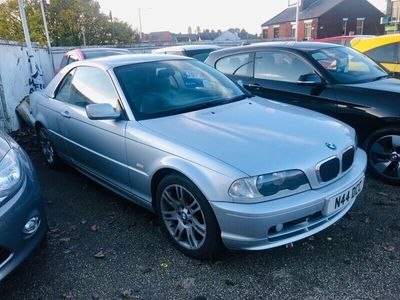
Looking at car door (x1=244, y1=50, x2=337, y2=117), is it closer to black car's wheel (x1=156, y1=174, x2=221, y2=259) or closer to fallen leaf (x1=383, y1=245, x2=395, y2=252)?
fallen leaf (x1=383, y1=245, x2=395, y2=252)

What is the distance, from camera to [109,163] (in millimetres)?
3582

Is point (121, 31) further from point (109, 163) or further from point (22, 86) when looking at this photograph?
point (109, 163)

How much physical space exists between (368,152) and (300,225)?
2.17 m

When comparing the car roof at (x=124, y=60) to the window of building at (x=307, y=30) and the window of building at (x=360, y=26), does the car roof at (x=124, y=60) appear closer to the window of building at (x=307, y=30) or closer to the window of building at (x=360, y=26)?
the window of building at (x=307, y=30)

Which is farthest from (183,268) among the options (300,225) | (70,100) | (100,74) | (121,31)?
(121,31)

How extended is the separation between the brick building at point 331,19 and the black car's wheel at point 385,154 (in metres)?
39.3

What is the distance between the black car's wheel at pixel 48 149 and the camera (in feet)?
16.1

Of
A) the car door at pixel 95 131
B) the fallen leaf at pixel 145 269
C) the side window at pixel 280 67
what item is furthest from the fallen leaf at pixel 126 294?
the side window at pixel 280 67

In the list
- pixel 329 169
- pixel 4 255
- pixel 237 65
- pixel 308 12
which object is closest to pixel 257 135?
pixel 329 169

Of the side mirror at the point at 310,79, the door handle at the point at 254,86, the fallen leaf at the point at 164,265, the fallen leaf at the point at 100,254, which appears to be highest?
the side mirror at the point at 310,79

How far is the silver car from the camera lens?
2504mm

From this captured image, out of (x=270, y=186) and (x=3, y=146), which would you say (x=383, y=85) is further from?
(x=3, y=146)

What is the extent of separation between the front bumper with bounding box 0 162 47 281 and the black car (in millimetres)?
2713

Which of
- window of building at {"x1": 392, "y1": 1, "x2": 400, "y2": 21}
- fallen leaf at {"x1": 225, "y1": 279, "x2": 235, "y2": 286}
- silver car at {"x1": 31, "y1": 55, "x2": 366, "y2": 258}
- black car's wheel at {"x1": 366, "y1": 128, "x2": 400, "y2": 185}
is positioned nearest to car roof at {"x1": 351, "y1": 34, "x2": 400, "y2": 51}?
black car's wheel at {"x1": 366, "y1": 128, "x2": 400, "y2": 185}
